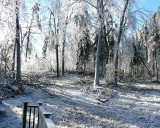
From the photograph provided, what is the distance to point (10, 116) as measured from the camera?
11.4 m

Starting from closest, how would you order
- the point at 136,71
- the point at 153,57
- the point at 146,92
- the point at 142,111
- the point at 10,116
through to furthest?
1. the point at 10,116
2. the point at 142,111
3. the point at 146,92
4. the point at 136,71
5. the point at 153,57

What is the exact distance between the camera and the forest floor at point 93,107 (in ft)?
39.3

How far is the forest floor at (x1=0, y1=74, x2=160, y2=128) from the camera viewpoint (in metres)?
12.0

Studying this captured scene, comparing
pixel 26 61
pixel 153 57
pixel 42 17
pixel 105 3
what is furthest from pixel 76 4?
pixel 153 57

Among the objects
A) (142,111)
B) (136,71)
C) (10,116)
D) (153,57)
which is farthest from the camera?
(153,57)

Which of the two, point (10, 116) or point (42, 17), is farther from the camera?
point (42, 17)

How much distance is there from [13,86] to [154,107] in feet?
22.8

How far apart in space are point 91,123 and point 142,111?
12.5 ft

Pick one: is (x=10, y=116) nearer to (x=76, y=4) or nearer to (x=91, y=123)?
(x=91, y=123)

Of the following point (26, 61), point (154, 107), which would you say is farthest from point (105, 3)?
point (26, 61)

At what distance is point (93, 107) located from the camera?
50.2 ft

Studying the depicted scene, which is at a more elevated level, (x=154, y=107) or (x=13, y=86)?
(x=13, y=86)

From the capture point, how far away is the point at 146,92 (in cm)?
2039

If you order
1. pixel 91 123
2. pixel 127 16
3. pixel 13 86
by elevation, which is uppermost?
pixel 127 16
